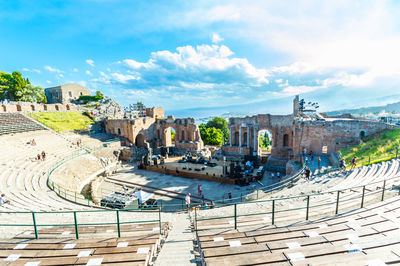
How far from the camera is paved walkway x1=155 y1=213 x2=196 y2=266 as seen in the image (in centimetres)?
518

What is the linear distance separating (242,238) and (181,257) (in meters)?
1.83

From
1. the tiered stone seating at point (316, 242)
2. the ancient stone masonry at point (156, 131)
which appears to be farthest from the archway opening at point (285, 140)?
the tiered stone seating at point (316, 242)

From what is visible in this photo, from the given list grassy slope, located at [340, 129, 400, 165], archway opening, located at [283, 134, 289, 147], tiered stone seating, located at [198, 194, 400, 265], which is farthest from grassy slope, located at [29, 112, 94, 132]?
grassy slope, located at [340, 129, 400, 165]

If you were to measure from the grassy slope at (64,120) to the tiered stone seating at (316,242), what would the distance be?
121ft

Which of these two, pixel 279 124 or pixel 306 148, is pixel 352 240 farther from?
pixel 279 124

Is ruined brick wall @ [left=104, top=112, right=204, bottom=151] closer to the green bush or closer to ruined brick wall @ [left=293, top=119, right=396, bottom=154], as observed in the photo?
ruined brick wall @ [left=293, top=119, right=396, bottom=154]

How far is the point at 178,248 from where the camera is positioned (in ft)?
19.0

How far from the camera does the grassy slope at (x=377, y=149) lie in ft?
51.2

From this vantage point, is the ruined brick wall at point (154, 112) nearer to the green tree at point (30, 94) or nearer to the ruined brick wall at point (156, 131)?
the ruined brick wall at point (156, 131)

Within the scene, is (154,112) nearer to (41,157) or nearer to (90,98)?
(41,157)

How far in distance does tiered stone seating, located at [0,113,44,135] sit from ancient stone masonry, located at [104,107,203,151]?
12.6m

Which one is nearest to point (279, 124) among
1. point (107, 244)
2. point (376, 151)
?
point (376, 151)

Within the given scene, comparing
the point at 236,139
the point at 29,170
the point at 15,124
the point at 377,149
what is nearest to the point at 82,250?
the point at 29,170

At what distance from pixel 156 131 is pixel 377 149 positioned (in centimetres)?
3614
